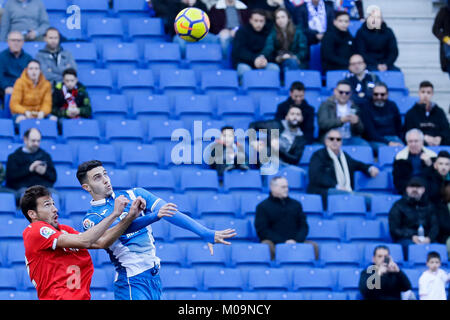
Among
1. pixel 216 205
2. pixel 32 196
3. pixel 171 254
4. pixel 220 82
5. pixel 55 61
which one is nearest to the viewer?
pixel 32 196

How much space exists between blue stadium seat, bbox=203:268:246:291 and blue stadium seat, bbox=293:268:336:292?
22.1 inches

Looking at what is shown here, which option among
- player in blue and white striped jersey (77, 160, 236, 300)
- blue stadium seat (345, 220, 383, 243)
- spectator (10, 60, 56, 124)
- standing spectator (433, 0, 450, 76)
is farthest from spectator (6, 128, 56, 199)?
standing spectator (433, 0, 450, 76)

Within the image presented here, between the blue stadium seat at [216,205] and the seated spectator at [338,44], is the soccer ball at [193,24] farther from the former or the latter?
the seated spectator at [338,44]

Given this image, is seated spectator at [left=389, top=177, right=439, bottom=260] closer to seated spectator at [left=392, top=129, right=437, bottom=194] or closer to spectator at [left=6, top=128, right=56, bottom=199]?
seated spectator at [left=392, top=129, right=437, bottom=194]

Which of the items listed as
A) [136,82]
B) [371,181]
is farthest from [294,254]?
[136,82]

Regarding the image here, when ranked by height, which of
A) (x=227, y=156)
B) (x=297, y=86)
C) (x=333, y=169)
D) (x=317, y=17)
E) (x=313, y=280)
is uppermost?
(x=317, y=17)

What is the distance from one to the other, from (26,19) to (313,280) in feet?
16.0

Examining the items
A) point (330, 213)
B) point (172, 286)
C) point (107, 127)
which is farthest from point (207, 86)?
point (172, 286)

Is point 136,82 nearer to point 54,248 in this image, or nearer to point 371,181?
point 371,181

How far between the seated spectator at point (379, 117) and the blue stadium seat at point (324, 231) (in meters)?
1.53

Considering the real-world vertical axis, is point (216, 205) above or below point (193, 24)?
below

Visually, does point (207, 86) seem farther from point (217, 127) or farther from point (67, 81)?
point (67, 81)

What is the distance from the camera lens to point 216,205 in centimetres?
1112

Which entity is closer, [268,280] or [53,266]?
[53,266]
